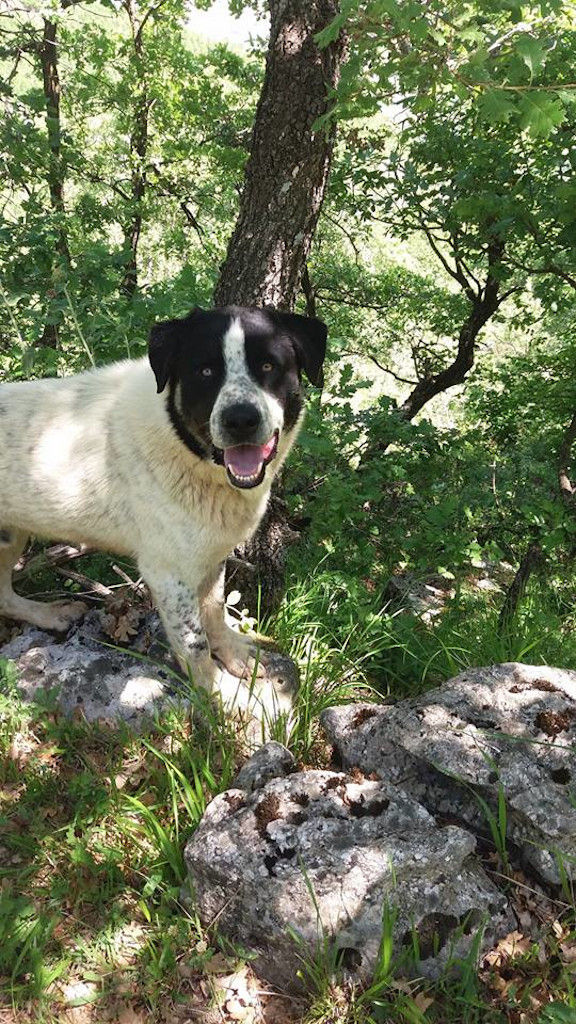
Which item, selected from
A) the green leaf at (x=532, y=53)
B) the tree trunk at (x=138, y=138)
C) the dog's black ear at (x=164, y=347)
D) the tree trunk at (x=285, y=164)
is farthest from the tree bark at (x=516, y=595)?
the tree trunk at (x=138, y=138)

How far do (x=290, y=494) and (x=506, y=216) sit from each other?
8.18 feet

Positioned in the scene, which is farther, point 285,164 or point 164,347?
point 285,164

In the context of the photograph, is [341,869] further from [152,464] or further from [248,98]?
[248,98]

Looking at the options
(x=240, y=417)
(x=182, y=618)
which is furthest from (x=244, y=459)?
(x=182, y=618)

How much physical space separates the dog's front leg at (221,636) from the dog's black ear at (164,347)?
1.16 m

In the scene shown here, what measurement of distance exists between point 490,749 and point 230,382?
1.78m

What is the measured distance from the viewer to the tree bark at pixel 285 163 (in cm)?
347

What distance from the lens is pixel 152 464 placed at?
3.15 m

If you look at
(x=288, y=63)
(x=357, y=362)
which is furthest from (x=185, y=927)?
(x=357, y=362)

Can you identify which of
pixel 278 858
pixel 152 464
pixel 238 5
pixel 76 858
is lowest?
pixel 76 858

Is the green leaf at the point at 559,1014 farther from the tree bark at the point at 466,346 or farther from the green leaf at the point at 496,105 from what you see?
the tree bark at the point at 466,346

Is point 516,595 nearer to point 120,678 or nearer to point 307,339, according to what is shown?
point 307,339

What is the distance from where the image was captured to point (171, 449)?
3.10 metres

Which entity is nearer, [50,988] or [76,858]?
[50,988]
